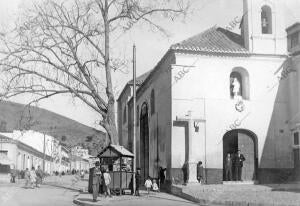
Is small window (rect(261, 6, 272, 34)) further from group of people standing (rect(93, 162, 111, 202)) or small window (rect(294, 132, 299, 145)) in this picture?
group of people standing (rect(93, 162, 111, 202))

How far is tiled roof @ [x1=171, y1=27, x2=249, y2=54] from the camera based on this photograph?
26875 mm

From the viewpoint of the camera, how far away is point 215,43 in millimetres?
27891

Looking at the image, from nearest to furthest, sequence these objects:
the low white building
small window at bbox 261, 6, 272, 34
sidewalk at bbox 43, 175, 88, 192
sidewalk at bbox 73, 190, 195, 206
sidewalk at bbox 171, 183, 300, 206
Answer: sidewalk at bbox 171, 183, 300, 206 < sidewalk at bbox 73, 190, 195, 206 < small window at bbox 261, 6, 272, 34 < sidewalk at bbox 43, 175, 88, 192 < the low white building

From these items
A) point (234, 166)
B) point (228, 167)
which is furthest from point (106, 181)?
point (234, 166)

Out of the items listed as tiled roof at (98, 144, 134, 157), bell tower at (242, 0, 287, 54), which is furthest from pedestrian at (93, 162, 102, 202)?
bell tower at (242, 0, 287, 54)

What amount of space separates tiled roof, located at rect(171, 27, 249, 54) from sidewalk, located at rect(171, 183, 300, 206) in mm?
7502

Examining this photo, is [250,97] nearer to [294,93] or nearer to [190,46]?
[294,93]

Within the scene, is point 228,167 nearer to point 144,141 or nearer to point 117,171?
point 117,171

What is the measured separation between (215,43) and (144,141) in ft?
40.3

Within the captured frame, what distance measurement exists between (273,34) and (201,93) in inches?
218

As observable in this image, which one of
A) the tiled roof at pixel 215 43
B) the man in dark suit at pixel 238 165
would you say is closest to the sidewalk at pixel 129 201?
the man in dark suit at pixel 238 165

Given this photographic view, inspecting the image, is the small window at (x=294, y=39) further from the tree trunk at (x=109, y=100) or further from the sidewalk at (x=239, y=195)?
the tree trunk at (x=109, y=100)

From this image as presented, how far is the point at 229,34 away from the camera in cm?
2947

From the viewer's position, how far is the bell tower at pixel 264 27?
2764cm
